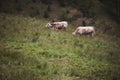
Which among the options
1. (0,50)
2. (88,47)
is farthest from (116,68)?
(0,50)

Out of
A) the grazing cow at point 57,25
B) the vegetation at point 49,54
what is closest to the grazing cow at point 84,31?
the vegetation at point 49,54

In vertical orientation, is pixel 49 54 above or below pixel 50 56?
above

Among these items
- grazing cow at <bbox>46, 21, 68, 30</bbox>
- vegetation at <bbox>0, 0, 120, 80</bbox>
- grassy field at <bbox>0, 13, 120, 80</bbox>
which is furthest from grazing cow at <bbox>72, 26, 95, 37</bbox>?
grassy field at <bbox>0, 13, 120, 80</bbox>

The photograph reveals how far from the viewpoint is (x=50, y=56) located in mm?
16859

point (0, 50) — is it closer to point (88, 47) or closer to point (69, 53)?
point (69, 53)

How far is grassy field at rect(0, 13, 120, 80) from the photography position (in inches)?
545

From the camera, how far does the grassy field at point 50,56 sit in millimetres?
13835

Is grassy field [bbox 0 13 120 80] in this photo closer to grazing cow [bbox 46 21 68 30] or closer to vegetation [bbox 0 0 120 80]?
vegetation [bbox 0 0 120 80]

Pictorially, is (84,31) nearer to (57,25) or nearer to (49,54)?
(57,25)

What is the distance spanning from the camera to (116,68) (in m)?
16.6

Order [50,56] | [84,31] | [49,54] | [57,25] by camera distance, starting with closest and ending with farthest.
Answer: [50,56], [49,54], [84,31], [57,25]

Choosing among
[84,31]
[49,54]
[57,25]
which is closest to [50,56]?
[49,54]

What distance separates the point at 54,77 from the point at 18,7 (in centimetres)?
2003

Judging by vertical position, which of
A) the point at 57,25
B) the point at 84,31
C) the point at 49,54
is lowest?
the point at 49,54
